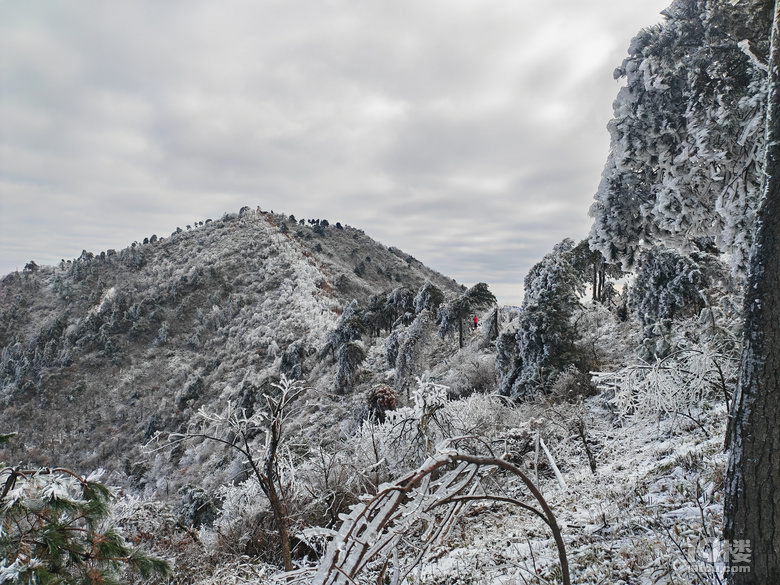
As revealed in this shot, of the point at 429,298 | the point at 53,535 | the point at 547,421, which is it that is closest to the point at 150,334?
the point at 429,298

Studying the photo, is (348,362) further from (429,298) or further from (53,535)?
(53,535)

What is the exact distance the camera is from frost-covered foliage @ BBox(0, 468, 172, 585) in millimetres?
2426

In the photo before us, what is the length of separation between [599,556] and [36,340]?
50.9 metres

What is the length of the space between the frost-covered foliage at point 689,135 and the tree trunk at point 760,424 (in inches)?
135

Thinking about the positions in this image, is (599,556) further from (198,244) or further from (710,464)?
(198,244)

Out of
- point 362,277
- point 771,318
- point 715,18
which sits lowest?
point 771,318

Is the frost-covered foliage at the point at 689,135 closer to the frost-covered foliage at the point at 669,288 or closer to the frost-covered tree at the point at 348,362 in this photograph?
the frost-covered foliage at the point at 669,288

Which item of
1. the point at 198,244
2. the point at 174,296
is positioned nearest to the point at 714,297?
the point at 174,296

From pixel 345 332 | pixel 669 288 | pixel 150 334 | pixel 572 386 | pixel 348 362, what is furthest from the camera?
pixel 150 334

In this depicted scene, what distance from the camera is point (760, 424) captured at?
228cm

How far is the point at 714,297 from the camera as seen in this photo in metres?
9.97

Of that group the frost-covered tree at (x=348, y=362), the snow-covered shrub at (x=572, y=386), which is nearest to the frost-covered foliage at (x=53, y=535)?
the snow-covered shrub at (x=572, y=386)

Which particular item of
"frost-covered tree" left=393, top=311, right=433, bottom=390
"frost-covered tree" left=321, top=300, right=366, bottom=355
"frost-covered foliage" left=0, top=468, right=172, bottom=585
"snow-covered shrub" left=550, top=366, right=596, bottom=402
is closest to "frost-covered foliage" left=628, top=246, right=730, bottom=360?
"snow-covered shrub" left=550, top=366, right=596, bottom=402

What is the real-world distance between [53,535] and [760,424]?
4.76 meters
